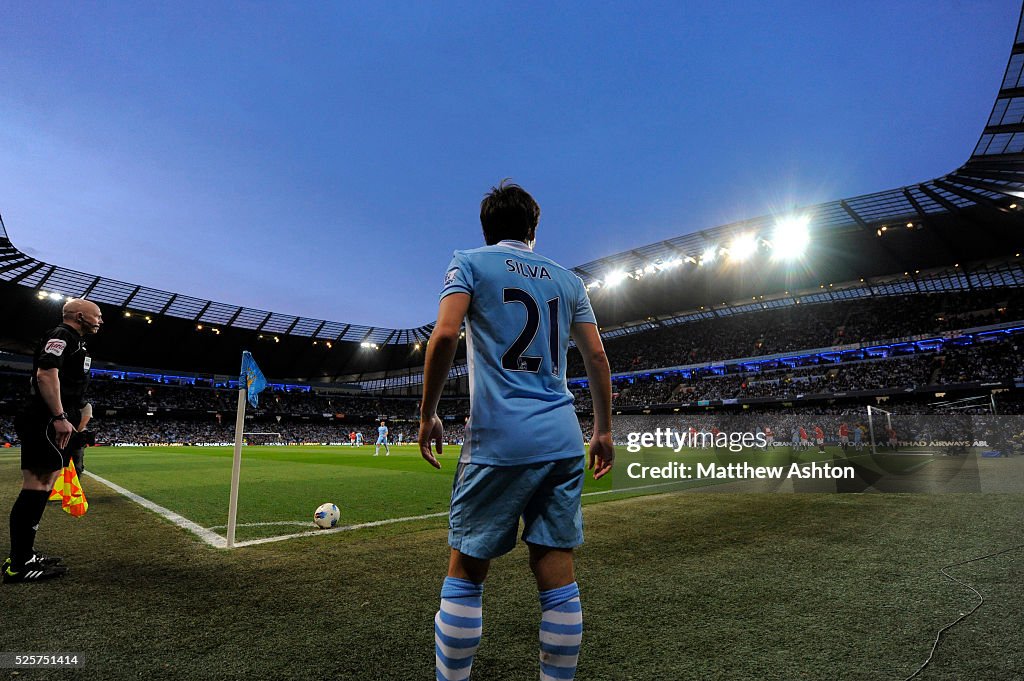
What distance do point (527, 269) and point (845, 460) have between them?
18.6 metres

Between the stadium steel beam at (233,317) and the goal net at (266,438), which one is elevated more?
the stadium steel beam at (233,317)

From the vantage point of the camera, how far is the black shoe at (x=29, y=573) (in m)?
3.84

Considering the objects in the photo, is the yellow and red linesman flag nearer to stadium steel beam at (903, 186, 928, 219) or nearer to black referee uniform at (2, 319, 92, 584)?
black referee uniform at (2, 319, 92, 584)

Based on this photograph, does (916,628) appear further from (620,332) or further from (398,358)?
(398,358)

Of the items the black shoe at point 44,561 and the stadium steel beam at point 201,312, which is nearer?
the black shoe at point 44,561

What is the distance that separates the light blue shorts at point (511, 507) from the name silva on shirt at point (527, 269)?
0.80m

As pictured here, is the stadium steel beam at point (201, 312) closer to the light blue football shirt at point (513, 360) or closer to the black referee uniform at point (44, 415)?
the black referee uniform at point (44, 415)

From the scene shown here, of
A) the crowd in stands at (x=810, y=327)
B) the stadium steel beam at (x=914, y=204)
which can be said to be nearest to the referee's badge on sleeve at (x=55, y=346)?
the stadium steel beam at (x=914, y=204)

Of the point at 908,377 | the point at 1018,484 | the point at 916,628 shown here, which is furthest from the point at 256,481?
the point at 908,377

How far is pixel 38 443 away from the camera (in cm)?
398

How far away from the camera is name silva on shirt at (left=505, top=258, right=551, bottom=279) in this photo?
6.79 ft

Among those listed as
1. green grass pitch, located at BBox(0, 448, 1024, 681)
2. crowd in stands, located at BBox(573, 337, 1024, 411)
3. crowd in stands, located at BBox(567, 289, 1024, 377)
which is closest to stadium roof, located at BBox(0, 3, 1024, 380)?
crowd in stands, located at BBox(567, 289, 1024, 377)

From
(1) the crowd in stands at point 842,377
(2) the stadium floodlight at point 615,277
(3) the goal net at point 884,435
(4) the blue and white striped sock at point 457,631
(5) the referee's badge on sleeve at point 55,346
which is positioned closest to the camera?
(4) the blue and white striped sock at point 457,631

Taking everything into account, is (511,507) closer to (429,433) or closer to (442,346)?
(429,433)
